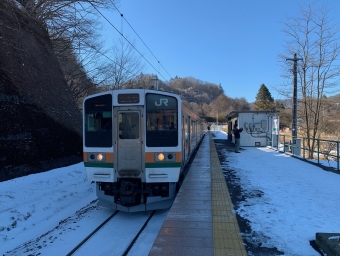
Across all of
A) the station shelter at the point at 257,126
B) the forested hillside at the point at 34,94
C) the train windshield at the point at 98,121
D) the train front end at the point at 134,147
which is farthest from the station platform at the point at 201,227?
the station shelter at the point at 257,126

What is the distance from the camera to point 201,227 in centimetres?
468

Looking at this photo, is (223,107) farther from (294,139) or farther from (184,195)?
(184,195)

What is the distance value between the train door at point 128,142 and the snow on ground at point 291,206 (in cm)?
259

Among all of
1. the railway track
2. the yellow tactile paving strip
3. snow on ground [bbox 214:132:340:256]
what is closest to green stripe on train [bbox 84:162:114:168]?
the railway track

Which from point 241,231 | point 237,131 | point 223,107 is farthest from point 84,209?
point 223,107

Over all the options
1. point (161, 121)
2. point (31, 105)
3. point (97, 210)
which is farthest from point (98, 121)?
point (31, 105)

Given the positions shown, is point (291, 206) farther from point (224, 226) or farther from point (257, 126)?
point (257, 126)

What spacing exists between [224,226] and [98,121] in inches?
150

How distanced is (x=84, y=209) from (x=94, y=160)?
1703mm

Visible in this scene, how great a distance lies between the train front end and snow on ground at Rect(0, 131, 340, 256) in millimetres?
763

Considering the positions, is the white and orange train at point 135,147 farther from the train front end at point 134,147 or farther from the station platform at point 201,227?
the station platform at point 201,227

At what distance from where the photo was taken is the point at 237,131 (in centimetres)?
1587

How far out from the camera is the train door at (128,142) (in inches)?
250

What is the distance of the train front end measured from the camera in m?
6.27
